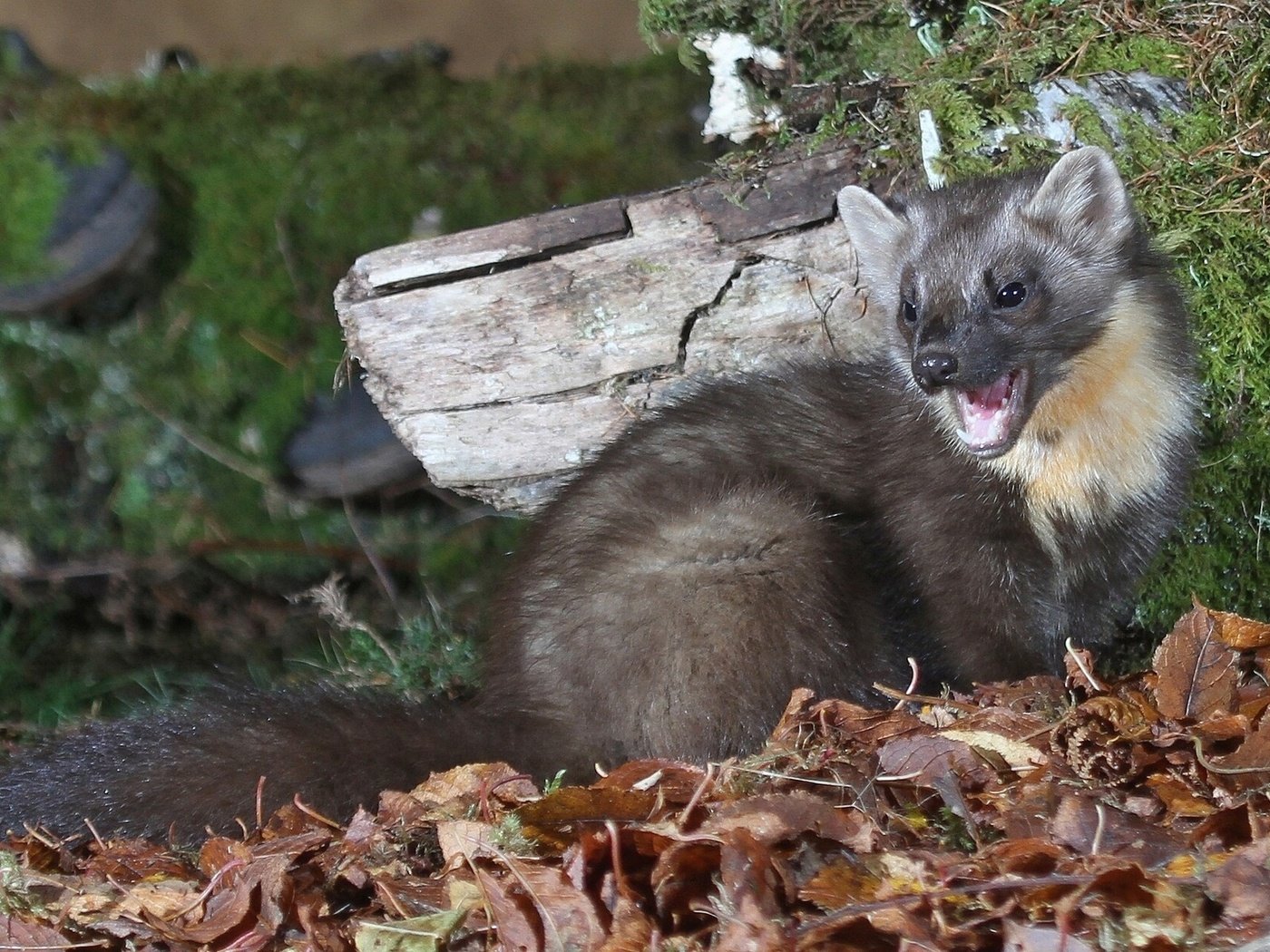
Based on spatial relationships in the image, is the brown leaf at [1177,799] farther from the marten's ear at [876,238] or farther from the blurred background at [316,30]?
the blurred background at [316,30]

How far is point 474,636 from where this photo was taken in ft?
15.1

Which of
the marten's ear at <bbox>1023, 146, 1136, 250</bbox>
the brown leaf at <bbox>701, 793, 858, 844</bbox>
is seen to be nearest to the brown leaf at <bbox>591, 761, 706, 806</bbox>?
the brown leaf at <bbox>701, 793, 858, 844</bbox>

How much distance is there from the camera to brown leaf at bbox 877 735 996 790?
2.45m

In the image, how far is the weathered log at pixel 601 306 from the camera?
3.91 m

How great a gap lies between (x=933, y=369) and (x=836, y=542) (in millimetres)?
589

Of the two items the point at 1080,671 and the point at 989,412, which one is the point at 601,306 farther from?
the point at 1080,671

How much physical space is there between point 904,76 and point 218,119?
4.43 m

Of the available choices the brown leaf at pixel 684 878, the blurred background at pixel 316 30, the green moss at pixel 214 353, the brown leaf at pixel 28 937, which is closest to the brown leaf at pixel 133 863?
the brown leaf at pixel 28 937

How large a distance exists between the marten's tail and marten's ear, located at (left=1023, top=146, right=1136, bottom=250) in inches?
74.9

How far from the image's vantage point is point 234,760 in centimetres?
296

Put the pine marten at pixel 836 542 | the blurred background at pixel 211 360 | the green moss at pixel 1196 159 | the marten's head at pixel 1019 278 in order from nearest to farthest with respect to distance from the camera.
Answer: the pine marten at pixel 836 542 → the marten's head at pixel 1019 278 → the green moss at pixel 1196 159 → the blurred background at pixel 211 360

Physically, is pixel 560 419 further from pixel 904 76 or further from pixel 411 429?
pixel 904 76

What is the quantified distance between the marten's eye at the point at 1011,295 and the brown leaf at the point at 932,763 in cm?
128

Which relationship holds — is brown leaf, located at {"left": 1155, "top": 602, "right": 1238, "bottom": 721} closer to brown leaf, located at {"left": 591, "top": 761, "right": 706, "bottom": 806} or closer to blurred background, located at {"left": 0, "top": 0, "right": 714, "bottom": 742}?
brown leaf, located at {"left": 591, "top": 761, "right": 706, "bottom": 806}
